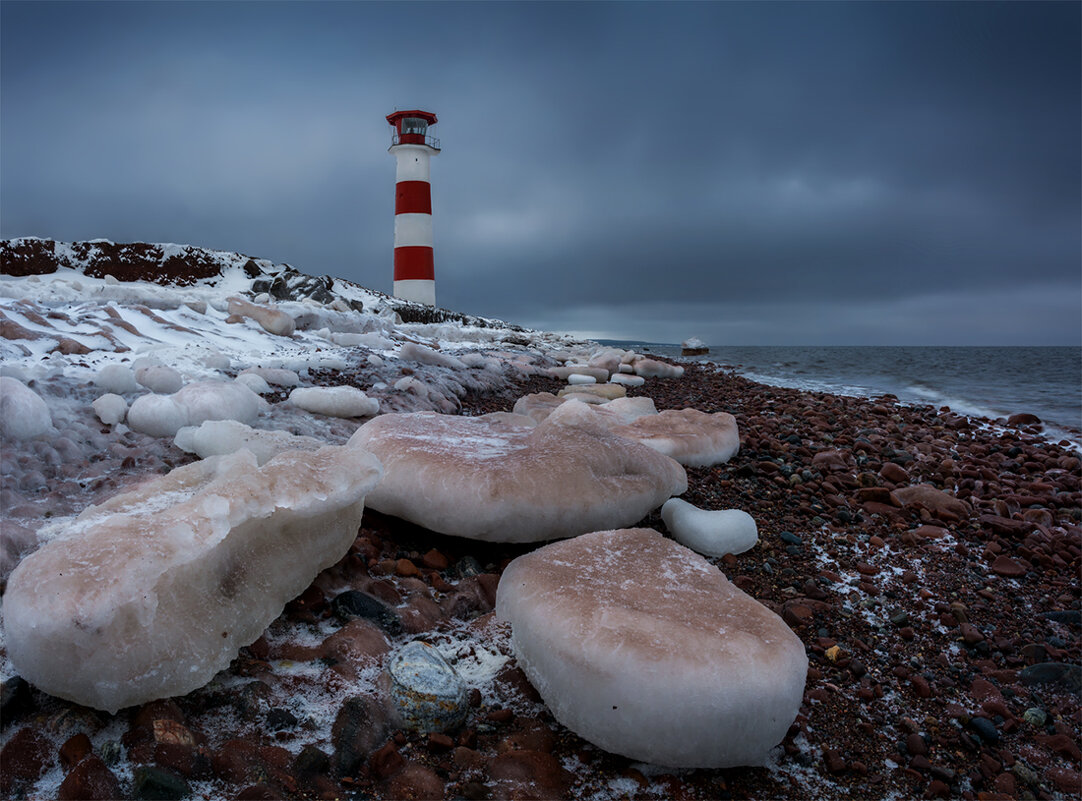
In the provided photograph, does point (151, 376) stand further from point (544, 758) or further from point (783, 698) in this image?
point (783, 698)

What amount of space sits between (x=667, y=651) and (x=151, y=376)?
3.86 m

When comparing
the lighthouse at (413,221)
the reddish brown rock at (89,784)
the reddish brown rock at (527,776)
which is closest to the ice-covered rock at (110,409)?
the reddish brown rock at (89,784)

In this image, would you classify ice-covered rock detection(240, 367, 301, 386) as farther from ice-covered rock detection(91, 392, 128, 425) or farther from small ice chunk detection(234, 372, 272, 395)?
ice-covered rock detection(91, 392, 128, 425)

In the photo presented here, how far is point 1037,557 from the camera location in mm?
3475

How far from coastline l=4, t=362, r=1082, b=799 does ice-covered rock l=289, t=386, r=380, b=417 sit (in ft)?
5.94

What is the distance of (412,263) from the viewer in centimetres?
2339

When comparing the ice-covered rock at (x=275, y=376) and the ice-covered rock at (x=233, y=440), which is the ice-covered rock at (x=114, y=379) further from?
the ice-covered rock at (x=275, y=376)

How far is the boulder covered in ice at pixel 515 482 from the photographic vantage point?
2596 mm

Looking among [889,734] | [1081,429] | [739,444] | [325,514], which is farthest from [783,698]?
[1081,429]

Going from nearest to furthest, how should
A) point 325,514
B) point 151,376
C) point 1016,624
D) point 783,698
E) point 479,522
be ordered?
point 783,698 → point 325,514 → point 479,522 → point 1016,624 → point 151,376

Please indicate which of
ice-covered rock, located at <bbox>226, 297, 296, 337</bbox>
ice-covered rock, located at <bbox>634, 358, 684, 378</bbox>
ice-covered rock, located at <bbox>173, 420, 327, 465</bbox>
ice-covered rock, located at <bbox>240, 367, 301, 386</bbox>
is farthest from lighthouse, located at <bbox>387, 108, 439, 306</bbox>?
ice-covered rock, located at <bbox>173, 420, 327, 465</bbox>

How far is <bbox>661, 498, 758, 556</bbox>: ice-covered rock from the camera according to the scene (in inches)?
119

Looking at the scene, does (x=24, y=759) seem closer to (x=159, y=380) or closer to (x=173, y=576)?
(x=173, y=576)

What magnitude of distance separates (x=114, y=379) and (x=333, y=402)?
4.33 feet
